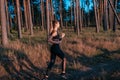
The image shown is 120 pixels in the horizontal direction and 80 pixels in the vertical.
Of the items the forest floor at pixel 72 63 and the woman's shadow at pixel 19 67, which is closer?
the forest floor at pixel 72 63

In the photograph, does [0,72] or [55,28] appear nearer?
[55,28]

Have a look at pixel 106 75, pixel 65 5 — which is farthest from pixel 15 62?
pixel 65 5

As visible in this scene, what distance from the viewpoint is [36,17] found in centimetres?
6244

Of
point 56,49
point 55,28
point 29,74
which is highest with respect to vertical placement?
point 55,28

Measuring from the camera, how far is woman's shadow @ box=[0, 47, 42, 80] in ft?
37.2

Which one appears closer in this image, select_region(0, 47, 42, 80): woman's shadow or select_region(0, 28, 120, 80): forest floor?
select_region(0, 28, 120, 80): forest floor

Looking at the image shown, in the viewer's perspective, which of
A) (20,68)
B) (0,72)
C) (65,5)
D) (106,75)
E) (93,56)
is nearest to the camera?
(106,75)

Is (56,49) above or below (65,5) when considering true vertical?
below

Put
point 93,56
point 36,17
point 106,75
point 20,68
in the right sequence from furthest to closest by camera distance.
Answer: point 36,17
point 93,56
point 20,68
point 106,75

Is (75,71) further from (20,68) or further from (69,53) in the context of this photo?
(69,53)

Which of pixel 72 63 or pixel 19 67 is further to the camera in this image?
pixel 72 63

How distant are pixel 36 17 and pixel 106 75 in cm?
5326

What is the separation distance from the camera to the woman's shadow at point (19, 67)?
1134 cm

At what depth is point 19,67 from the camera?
40.8 ft
